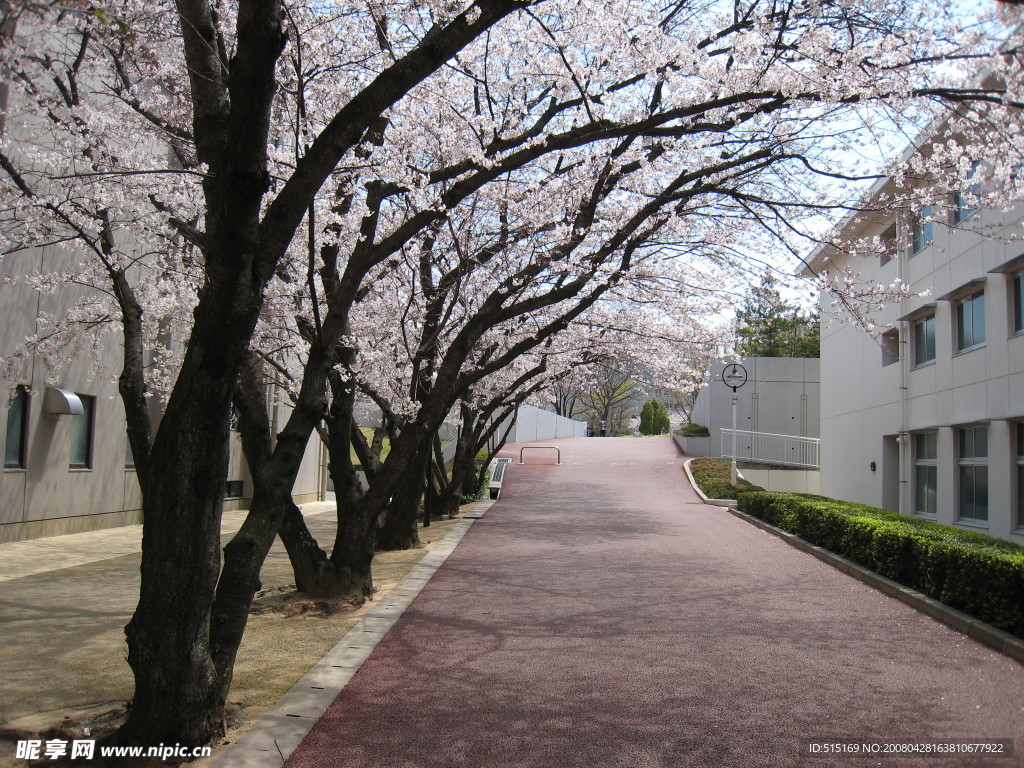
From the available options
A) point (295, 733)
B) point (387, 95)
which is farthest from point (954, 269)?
point (295, 733)

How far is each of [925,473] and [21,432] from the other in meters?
16.3

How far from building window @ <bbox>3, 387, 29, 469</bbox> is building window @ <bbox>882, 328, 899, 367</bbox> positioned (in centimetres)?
1671

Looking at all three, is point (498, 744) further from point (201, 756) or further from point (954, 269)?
point (954, 269)

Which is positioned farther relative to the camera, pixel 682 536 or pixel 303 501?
pixel 303 501

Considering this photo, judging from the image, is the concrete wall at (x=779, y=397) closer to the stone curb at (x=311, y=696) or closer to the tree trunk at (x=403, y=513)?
the tree trunk at (x=403, y=513)

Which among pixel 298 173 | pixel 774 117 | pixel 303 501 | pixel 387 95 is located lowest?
pixel 303 501

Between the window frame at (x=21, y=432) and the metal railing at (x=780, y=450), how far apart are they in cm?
1905

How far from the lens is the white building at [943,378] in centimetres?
1186

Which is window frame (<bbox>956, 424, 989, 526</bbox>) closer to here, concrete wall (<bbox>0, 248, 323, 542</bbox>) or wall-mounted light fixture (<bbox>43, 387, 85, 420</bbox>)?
concrete wall (<bbox>0, 248, 323, 542</bbox>)

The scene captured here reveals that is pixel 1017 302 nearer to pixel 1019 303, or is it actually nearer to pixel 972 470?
pixel 1019 303

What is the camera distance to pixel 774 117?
9047 mm

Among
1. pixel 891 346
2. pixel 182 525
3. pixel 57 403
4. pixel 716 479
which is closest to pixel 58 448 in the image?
pixel 57 403

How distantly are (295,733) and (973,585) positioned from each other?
5.89 metres

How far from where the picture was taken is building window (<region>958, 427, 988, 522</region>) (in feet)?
43.0
